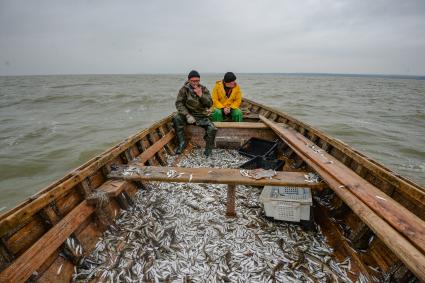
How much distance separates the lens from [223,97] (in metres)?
9.82

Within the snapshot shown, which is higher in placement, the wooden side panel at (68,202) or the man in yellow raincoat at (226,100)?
the man in yellow raincoat at (226,100)

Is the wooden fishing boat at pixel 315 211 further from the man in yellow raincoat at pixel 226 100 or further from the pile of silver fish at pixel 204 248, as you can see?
the man in yellow raincoat at pixel 226 100

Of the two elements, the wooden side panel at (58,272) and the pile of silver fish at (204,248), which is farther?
the pile of silver fish at (204,248)

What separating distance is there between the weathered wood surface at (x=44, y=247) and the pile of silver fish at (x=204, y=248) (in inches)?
21.8

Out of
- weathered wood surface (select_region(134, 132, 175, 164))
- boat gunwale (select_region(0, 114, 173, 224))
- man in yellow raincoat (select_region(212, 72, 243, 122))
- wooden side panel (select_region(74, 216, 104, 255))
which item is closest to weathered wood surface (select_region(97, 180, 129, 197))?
boat gunwale (select_region(0, 114, 173, 224))

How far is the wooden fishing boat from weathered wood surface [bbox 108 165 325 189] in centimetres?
2

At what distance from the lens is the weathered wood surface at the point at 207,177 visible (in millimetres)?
4496

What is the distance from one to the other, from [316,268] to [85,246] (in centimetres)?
356

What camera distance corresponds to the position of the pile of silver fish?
355 cm

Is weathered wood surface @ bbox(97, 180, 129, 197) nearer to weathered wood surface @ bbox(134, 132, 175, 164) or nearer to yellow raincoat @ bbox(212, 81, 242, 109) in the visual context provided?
weathered wood surface @ bbox(134, 132, 175, 164)

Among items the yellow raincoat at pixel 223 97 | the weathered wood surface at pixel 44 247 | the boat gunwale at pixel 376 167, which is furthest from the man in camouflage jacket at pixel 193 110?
the weathered wood surface at pixel 44 247

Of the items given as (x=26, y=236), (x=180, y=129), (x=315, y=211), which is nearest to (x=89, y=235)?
(x=26, y=236)

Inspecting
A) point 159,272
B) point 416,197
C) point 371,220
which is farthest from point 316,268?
point 159,272

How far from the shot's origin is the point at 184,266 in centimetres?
369
